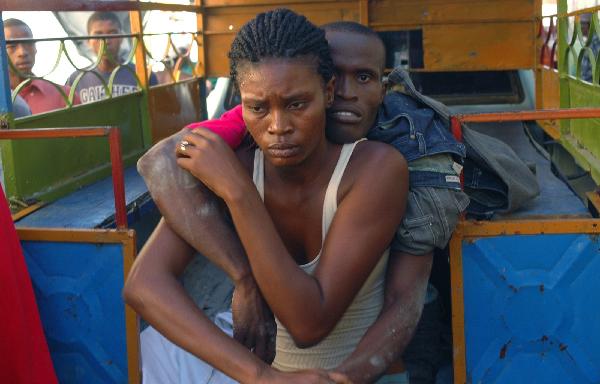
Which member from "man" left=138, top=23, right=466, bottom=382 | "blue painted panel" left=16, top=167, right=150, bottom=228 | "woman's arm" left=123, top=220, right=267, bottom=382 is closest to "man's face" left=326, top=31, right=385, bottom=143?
"man" left=138, top=23, right=466, bottom=382

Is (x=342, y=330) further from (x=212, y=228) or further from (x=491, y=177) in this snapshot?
(x=491, y=177)

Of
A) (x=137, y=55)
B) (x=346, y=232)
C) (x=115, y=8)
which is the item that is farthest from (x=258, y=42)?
(x=137, y=55)

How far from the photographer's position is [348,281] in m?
1.72

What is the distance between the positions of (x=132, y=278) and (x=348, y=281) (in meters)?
0.51

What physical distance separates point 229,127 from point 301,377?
0.63 metres

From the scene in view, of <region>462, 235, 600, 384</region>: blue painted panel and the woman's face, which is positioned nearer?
the woman's face

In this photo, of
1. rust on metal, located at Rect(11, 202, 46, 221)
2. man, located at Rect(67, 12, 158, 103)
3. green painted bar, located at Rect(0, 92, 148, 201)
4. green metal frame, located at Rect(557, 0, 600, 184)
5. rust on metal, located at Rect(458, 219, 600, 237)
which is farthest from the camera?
man, located at Rect(67, 12, 158, 103)

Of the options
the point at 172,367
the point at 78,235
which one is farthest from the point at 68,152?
the point at 78,235

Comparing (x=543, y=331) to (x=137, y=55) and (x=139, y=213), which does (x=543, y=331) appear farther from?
(x=137, y=55)

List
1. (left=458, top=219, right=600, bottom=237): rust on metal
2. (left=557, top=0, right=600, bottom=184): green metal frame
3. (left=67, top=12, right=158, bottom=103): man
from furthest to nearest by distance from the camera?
(left=67, top=12, right=158, bottom=103): man < (left=557, top=0, right=600, bottom=184): green metal frame < (left=458, top=219, right=600, bottom=237): rust on metal

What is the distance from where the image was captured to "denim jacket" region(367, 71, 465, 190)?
2.01 m

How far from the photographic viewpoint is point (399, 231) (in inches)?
76.4

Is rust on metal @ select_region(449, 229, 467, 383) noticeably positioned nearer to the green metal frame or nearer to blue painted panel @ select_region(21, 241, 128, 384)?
blue painted panel @ select_region(21, 241, 128, 384)

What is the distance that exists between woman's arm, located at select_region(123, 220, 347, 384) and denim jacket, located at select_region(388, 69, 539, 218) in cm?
91
